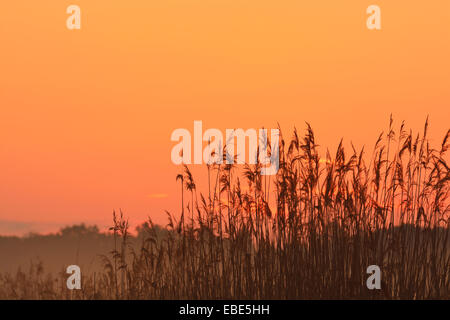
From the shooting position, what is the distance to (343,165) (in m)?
6.26

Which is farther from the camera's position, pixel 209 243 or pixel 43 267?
pixel 43 267

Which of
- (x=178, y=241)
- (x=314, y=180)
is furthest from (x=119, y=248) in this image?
(x=314, y=180)

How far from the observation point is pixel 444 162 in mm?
6281

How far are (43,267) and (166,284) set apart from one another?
3058 mm

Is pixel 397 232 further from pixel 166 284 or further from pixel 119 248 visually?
pixel 119 248
